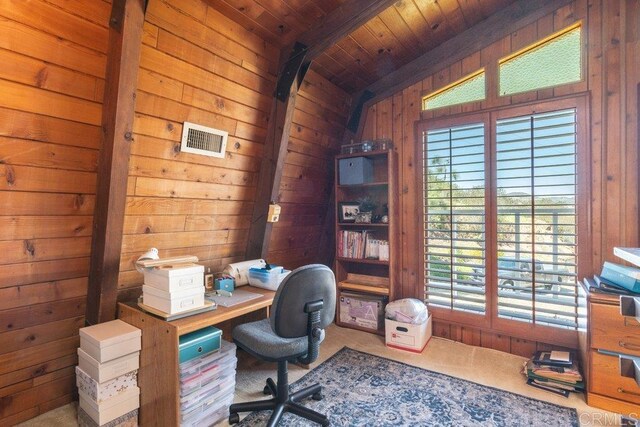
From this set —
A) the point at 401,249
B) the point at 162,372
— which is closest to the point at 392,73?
the point at 401,249

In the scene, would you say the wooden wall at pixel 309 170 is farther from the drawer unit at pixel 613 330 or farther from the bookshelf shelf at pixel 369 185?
the drawer unit at pixel 613 330

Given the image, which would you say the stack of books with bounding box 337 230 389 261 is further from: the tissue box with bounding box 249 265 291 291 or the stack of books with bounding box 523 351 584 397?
the stack of books with bounding box 523 351 584 397

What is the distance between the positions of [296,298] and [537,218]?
199cm

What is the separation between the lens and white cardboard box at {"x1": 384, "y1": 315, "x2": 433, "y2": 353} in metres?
Result: 2.72

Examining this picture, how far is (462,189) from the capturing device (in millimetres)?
2834

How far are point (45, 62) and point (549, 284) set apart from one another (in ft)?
10.9

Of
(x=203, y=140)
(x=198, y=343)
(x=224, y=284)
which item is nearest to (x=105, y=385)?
(x=198, y=343)

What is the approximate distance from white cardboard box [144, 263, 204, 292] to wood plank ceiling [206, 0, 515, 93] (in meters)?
1.48

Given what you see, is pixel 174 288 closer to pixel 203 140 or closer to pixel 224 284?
pixel 224 284

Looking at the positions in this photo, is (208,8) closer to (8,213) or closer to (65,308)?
(8,213)

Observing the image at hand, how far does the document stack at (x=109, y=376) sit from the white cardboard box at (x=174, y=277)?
29 centimetres

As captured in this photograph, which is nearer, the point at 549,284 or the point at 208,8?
the point at 208,8

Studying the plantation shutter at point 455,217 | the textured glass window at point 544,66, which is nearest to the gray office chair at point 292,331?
the plantation shutter at point 455,217

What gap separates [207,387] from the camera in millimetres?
1839
